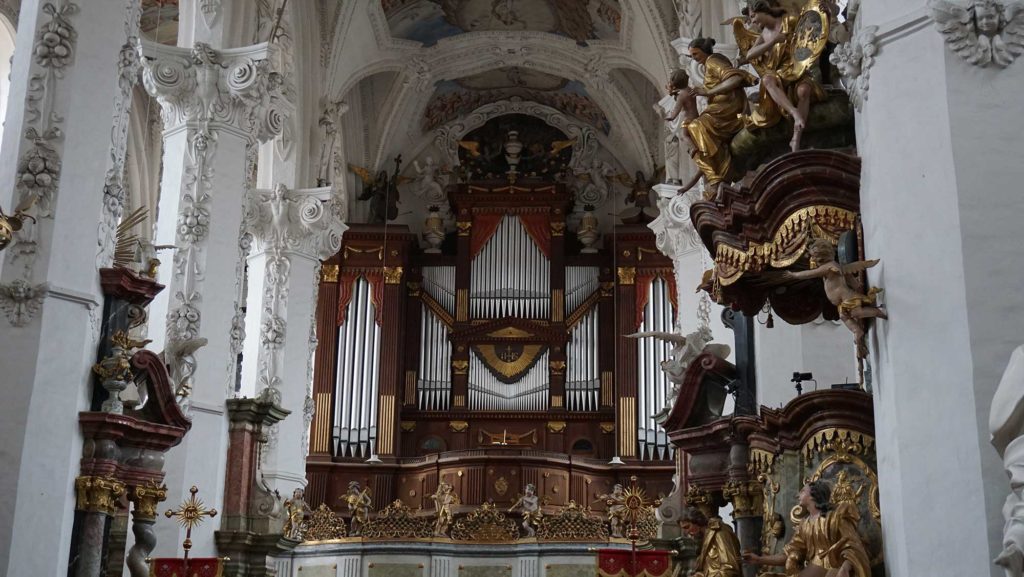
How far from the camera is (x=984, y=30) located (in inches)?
319

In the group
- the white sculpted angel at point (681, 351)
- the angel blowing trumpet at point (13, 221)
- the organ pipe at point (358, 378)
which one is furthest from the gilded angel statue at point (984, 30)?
the organ pipe at point (358, 378)

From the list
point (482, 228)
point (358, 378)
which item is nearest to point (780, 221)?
point (358, 378)

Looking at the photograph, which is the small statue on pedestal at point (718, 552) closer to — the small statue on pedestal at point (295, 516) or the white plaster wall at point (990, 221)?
the white plaster wall at point (990, 221)

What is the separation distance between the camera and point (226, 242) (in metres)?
15.7

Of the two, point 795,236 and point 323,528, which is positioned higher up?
point 795,236

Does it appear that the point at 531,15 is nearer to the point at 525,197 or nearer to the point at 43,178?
the point at 525,197

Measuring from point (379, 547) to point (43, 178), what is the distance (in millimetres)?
9754

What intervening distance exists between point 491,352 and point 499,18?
6632mm

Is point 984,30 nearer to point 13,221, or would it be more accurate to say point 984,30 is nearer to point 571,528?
point 13,221

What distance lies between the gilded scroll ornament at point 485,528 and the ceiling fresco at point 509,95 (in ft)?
32.9

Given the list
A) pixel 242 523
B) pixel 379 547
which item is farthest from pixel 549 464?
pixel 242 523

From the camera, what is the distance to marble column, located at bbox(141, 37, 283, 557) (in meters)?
15.1

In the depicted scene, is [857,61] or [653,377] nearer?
[857,61]

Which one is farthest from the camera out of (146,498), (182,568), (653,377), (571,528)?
(653,377)
